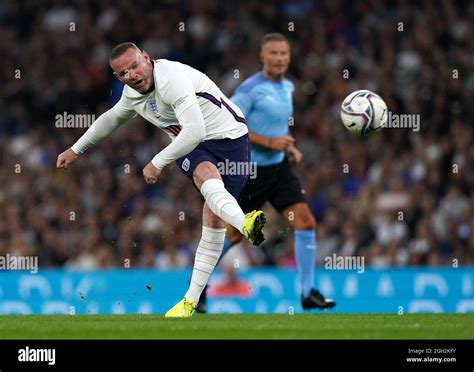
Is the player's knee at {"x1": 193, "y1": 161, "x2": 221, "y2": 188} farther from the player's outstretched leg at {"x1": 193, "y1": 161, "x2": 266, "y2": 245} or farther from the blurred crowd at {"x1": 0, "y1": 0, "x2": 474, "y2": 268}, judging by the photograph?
the blurred crowd at {"x1": 0, "y1": 0, "x2": 474, "y2": 268}

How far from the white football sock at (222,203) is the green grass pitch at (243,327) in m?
0.77

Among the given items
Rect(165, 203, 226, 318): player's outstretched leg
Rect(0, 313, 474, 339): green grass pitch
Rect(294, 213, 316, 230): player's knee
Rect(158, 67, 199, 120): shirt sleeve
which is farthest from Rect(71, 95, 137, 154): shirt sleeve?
Rect(294, 213, 316, 230): player's knee

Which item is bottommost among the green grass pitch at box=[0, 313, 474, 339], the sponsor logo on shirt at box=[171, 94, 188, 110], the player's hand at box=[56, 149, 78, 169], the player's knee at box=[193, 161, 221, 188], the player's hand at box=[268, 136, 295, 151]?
the green grass pitch at box=[0, 313, 474, 339]

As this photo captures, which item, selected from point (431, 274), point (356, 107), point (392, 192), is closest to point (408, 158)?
point (392, 192)

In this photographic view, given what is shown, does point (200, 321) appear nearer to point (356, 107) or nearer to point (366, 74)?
point (356, 107)

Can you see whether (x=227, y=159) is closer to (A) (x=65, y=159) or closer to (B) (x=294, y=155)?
(A) (x=65, y=159)

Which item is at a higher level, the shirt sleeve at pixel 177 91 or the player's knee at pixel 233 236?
the shirt sleeve at pixel 177 91

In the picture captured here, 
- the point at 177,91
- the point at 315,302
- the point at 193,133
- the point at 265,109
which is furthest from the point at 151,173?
the point at 315,302

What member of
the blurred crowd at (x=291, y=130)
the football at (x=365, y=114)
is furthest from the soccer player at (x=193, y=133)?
the blurred crowd at (x=291, y=130)

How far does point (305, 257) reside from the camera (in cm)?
1190

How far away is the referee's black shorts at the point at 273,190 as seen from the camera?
1184cm

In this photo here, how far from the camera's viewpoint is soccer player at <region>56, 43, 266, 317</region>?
30.9ft

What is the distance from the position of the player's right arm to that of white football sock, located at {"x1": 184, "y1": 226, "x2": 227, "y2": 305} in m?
1.14

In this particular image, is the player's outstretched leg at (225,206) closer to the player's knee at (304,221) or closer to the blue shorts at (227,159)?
the blue shorts at (227,159)
